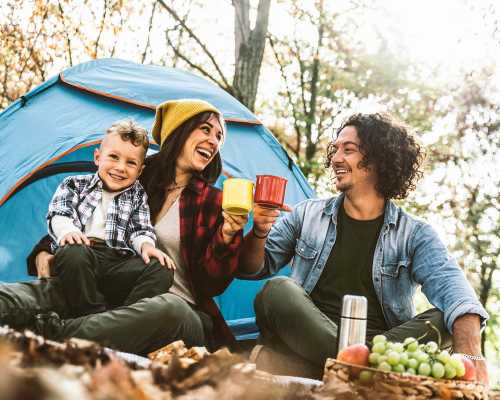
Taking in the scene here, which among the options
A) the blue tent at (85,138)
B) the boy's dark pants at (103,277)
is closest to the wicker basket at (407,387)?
the boy's dark pants at (103,277)

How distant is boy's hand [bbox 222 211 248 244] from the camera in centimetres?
218

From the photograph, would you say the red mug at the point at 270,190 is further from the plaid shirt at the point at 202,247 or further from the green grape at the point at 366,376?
the green grape at the point at 366,376

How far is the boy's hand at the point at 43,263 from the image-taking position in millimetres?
2375

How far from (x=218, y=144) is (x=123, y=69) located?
53.4 inches

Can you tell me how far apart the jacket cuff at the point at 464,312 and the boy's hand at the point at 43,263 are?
147 cm

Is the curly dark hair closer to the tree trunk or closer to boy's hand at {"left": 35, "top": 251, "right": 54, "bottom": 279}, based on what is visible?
boy's hand at {"left": 35, "top": 251, "right": 54, "bottom": 279}

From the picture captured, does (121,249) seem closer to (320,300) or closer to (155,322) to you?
(155,322)

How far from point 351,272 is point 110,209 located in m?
1.01

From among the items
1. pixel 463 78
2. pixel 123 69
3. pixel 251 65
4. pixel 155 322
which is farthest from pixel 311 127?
pixel 155 322

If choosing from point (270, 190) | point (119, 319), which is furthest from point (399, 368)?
point (119, 319)

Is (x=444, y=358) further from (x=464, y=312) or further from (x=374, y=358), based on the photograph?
(x=464, y=312)

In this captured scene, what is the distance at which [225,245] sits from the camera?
236cm

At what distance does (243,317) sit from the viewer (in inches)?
138

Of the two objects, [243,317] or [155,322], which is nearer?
[155,322]
